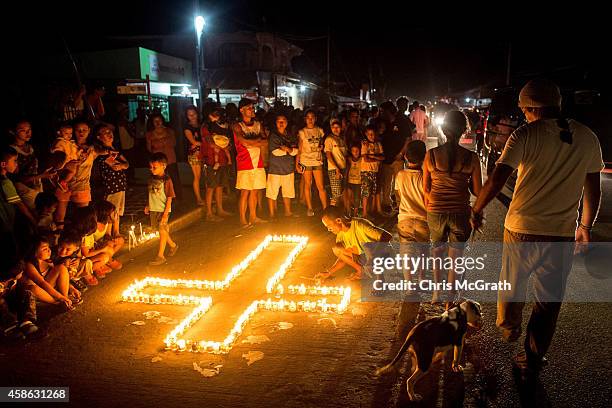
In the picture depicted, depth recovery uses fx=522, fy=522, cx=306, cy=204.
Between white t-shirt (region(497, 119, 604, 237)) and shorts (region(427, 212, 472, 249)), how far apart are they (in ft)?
3.30

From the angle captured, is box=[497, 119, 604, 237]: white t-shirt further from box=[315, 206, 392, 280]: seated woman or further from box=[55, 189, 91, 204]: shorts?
box=[55, 189, 91, 204]: shorts

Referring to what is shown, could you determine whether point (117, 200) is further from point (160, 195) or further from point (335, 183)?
point (335, 183)

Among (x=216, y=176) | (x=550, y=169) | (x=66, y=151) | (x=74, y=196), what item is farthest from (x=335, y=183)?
(x=550, y=169)

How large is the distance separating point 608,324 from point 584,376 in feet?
3.89

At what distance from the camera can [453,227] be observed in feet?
16.4

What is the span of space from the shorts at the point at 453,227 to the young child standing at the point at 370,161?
3.92 meters

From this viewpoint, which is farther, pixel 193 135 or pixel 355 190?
pixel 193 135

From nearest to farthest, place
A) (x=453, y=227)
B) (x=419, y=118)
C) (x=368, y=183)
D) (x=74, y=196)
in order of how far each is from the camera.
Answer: (x=453, y=227) → (x=74, y=196) → (x=368, y=183) → (x=419, y=118)

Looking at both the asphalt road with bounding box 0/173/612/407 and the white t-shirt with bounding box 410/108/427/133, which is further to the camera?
the white t-shirt with bounding box 410/108/427/133

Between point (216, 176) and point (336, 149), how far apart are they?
2.17 metres

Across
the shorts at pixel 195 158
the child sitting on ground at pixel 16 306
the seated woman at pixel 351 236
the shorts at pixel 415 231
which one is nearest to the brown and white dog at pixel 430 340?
the shorts at pixel 415 231

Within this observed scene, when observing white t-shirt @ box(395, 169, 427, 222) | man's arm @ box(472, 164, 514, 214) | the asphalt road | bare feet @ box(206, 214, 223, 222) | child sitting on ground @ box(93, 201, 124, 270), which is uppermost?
man's arm @ box(472, 164, 514, 214)

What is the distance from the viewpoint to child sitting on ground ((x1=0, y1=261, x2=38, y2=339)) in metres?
4.88

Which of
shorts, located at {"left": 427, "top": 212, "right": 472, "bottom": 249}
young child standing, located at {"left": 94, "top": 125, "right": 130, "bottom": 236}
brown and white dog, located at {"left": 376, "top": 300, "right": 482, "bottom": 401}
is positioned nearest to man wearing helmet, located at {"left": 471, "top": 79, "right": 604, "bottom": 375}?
brown and white dog, located at {"left": 376, "top": 300, "right": 482, "bottom": 401}
